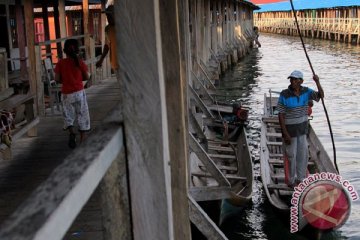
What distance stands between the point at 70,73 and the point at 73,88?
0.20 metres

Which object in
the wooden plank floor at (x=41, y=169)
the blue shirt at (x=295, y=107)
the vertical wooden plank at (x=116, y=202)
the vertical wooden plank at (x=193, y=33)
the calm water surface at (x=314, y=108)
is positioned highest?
the vertical wooden plank at (x=193, y=33)

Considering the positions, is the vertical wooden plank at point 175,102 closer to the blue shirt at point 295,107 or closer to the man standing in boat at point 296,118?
the man standing in boat at point 296,118

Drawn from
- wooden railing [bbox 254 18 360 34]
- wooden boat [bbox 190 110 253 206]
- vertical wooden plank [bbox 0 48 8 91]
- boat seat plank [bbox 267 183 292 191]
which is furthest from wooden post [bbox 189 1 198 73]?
wooden railing [bbox 254 18 360 34]

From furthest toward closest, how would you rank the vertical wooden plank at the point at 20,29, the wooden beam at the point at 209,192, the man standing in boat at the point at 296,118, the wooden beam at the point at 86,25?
the vertical wooden plank at the point at 20,29 < the wooden beam at the point at 86,25 < the man standing in boat at the point at 296,118 < the wooden beam at the point at 209,192

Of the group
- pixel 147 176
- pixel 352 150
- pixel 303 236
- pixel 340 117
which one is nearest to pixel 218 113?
pixel 352 150

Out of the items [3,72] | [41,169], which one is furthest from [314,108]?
[3,72]

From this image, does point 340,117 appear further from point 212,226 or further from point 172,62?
point 172,62

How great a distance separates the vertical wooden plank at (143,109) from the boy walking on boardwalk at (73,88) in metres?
4.75

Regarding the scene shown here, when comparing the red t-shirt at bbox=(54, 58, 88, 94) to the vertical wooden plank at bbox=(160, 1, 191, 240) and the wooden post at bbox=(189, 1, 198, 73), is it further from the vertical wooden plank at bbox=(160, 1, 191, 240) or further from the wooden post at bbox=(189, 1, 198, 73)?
the wooden post at bbox=(189, 1, 198, 73)

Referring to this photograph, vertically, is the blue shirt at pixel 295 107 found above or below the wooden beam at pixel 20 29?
below

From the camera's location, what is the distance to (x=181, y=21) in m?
5.51

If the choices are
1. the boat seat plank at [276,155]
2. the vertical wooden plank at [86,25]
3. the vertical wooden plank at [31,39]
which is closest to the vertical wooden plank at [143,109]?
the vertical wooden plank at [31,39]

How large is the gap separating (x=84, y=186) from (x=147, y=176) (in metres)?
0.49

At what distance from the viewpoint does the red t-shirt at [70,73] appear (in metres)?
6.48
